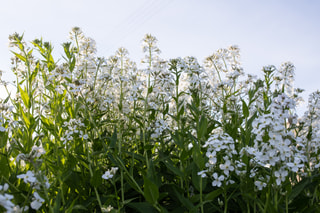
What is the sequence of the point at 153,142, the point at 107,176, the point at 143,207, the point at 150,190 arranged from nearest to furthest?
1. the point at 150,190
2. the point at 107,176
3. the point at 143,207
4. the point at 153,142

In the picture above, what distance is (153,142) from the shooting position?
4.22 meters

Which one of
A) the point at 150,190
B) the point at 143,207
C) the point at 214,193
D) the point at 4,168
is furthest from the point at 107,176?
the point at 4,168

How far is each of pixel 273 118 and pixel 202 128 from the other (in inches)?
30.1

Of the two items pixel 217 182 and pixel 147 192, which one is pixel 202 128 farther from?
pixel 147 192

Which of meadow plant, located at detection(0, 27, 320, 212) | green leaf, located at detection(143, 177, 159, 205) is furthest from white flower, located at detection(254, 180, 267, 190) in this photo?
green leaf, located at detection(143, 177, 159, 205)

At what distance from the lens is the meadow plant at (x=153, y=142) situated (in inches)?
102

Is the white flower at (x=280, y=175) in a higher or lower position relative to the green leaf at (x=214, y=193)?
higher

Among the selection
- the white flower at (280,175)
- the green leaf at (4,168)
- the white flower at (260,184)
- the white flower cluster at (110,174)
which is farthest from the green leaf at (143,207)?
the green leaf at (4,168)

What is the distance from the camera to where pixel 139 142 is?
14.1 feet

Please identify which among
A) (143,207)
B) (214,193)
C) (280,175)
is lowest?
(143,207)

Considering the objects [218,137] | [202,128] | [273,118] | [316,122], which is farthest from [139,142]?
[316,122]

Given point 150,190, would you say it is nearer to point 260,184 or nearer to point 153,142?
point 260,184

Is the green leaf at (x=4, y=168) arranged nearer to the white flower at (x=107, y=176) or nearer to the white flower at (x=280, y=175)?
the white flower at (x=107, y=176)

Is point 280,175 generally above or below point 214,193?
above
